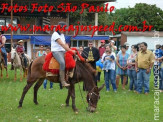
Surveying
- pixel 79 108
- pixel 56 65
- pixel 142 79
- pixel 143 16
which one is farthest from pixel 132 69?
pixel 143 16

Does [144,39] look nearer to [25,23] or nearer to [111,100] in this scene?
[25,23]

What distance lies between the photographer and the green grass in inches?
321

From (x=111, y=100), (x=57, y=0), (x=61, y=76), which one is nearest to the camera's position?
(x=61, y=76)

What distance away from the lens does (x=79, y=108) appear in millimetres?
9594

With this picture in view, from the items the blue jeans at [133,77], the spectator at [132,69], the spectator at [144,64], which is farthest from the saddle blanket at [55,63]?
the blue jeans at [133,77]

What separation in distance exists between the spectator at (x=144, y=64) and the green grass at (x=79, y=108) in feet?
2.19

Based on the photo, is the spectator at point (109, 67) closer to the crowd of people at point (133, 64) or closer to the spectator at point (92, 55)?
the crowd of people at point (133, 64)

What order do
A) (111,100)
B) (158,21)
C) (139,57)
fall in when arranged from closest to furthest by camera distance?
(111,100) < (139,57) < (158,21)

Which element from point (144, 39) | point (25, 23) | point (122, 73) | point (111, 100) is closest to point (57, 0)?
point (25, 23)

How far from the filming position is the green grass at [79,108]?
26.8 ft

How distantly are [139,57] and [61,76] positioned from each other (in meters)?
4.32

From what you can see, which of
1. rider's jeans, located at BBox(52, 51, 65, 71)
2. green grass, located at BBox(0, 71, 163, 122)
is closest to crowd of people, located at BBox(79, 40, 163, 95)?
green grass, located at BBox(0, 71, 163, 122)

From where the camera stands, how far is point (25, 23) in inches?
1603

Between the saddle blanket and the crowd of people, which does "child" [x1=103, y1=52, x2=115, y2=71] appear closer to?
the crowd of people
